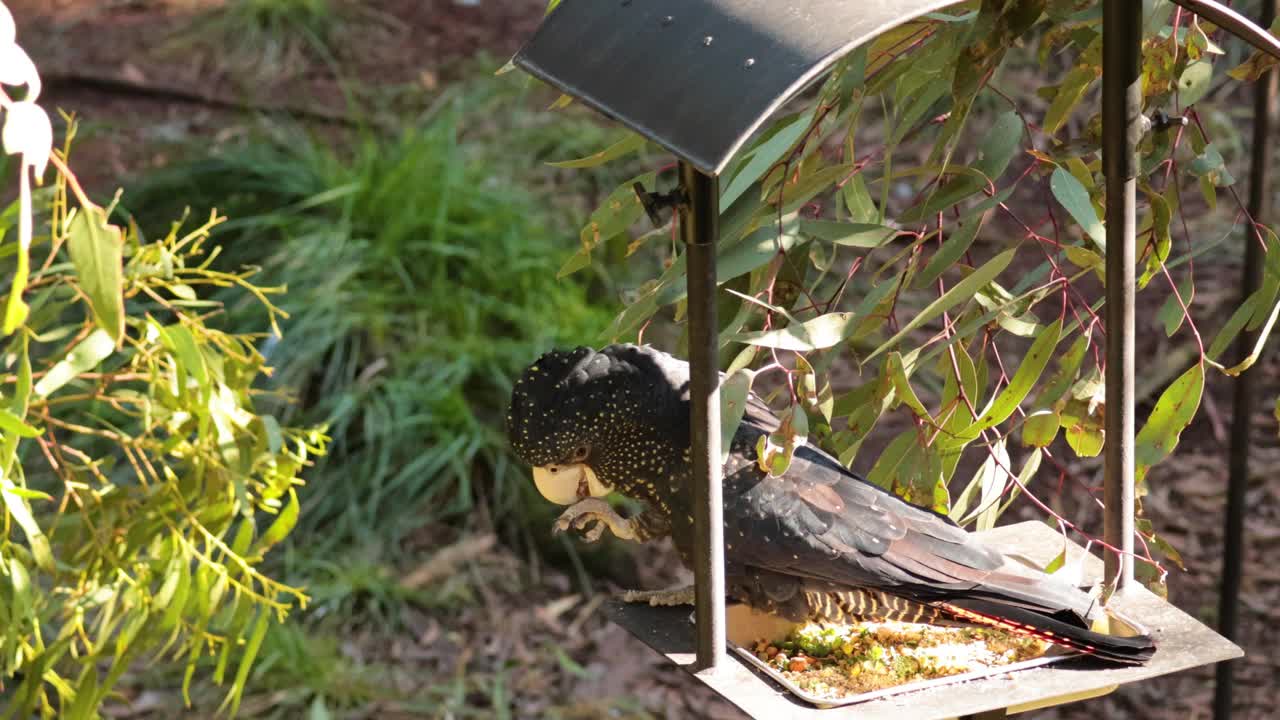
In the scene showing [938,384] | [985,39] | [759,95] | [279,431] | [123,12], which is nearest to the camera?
[759,95]

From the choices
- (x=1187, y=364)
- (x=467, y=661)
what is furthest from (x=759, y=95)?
(x=1187, y=364)

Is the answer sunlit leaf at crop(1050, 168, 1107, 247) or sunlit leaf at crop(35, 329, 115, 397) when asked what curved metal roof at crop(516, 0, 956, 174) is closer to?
sunlit leaf at crop(1050, 168, 1107, 247)

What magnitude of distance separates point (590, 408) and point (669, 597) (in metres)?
0.21

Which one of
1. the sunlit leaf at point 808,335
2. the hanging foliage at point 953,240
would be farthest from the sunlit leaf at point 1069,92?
the sunlit leaf at point 808,335

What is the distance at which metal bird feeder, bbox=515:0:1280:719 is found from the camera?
3.26ft

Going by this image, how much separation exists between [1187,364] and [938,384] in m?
0.58

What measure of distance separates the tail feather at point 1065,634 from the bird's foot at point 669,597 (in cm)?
26

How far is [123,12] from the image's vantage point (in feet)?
→ 15.0

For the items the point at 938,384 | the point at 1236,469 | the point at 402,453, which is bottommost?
the point at 402,453

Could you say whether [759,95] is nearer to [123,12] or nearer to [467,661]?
[467,661]

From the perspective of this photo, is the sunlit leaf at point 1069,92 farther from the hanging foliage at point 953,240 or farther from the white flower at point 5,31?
the white flower at point 5,31

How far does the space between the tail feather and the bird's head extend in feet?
1.06

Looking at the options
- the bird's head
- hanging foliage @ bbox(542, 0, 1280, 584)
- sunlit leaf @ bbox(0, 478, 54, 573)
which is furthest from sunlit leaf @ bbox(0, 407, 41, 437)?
hanging foliage @ bbox(542, 0, 1280, 584)

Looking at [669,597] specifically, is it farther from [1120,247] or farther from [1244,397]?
[1244,397]
